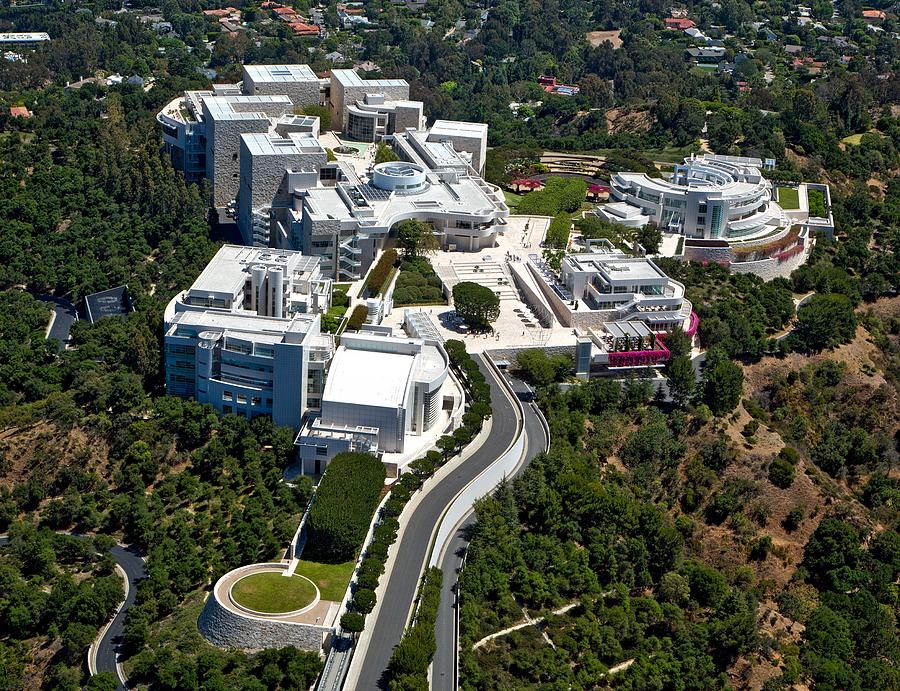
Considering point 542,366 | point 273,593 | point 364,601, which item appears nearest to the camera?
point 364,601

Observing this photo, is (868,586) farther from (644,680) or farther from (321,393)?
(321,393)

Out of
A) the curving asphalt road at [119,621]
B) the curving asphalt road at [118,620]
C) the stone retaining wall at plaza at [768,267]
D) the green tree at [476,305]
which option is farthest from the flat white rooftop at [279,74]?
the curving asphalt road at [119,621]

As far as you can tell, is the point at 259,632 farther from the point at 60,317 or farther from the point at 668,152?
the point at 668,152

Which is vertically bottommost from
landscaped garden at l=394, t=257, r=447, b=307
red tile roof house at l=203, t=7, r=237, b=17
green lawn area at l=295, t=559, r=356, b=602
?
red tile roof house at l=203, t=7, r=237, b=17

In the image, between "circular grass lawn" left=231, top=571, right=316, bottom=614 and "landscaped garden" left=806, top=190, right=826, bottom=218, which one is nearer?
"circular grass lawn" left=231, top=571, right=316, bottom=614

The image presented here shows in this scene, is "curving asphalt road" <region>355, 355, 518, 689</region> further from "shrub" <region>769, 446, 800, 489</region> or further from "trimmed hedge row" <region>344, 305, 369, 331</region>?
"shrub" <region>769, 446, 800, 489</region>

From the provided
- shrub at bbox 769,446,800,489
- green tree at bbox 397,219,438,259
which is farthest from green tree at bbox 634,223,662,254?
shrub at bbox 769,446,800,489

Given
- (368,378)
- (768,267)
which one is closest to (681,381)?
(368,378)
